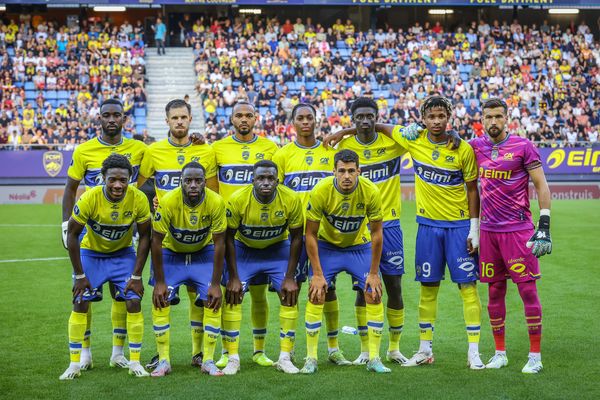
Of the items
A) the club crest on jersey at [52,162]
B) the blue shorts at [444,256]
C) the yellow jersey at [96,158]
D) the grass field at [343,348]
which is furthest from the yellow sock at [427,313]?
the club crest on jersey at [52,162]

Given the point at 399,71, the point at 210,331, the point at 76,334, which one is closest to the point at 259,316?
the point at 210,331

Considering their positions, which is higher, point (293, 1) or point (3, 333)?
point (293, 1)

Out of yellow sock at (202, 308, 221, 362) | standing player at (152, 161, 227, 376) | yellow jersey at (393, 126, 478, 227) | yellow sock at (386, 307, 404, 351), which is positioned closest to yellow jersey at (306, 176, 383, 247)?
yellow jersey at (393, 126, 478, 227)

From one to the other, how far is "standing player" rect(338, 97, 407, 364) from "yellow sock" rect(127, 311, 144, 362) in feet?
7.22

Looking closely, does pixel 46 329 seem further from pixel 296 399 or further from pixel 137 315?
pixel 296 399

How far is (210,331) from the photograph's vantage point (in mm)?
8398

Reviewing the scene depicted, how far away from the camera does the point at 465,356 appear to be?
9.13 meters

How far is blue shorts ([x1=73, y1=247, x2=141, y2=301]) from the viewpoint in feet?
27.6

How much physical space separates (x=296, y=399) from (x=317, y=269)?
1.50m

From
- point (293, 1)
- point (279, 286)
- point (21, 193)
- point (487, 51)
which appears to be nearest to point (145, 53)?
point (293, 1)

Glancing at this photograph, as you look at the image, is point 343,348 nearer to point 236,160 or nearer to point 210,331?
point 210,331

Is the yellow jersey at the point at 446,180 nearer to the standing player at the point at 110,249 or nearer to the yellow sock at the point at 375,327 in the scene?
the yellow sock at the point at 375,327

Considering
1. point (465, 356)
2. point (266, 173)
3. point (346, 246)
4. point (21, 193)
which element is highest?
point (266, 173)

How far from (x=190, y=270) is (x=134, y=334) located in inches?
32.3
